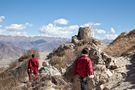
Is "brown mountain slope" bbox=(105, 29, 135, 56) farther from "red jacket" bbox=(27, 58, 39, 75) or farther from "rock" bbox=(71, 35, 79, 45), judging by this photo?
"red jacket" bbox=(27, 58, 39, 75)

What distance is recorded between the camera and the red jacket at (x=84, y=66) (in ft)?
43.3

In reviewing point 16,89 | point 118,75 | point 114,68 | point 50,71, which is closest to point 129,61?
point 114,68

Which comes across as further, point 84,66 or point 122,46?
point 122,46

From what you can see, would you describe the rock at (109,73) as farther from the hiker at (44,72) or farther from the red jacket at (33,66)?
the red jacket at (33,66)

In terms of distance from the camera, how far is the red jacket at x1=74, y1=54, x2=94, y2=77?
43.3 feet

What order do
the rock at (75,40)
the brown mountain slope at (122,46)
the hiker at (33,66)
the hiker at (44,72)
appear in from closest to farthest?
the hiker at (44,72) → the hiker at (33,66) → the brown mountain slope at (122,46) → the rock at (75,40)

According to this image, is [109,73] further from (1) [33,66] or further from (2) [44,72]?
(1) [33,66]

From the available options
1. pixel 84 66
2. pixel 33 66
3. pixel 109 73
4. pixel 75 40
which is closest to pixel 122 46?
pixel 75 40

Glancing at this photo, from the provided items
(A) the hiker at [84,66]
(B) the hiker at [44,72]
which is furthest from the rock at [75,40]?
(A) the hiker at [84,66]

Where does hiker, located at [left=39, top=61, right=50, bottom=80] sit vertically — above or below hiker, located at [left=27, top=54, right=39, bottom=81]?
below

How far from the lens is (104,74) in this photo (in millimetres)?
17922

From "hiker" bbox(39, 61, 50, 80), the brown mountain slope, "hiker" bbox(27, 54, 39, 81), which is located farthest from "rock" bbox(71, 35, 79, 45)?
"hiker" bbox(27, 54, 39, 81)

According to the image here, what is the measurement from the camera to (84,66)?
1326 cm

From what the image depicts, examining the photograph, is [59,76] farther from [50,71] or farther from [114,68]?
[114,68]
